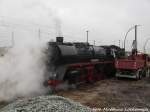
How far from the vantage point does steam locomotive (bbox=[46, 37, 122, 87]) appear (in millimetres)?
15594

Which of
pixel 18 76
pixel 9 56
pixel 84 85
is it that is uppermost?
pixel 9 56

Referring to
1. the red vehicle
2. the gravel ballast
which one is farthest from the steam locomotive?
A: the gravel ballast

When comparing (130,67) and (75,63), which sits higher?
(75,63)

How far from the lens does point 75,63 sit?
17.4 meters

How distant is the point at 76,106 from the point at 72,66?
27.1 feet

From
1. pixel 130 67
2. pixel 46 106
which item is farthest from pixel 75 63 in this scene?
pixel 46 106

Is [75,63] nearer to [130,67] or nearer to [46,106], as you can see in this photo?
[130,67]

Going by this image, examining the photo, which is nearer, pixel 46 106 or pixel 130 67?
pixel 46 106

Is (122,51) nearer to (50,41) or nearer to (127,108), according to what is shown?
(50,41)

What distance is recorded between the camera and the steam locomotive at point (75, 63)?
15.6 metres

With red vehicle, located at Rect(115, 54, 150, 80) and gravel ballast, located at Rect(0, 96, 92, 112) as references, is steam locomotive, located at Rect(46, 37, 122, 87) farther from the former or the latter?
gravel ballast, located at Rect(0, 96, 92, 112)

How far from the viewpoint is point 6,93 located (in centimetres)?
1272

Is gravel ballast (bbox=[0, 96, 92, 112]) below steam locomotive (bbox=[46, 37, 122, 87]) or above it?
below

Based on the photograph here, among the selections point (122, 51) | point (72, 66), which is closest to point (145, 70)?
point (122, 51)
